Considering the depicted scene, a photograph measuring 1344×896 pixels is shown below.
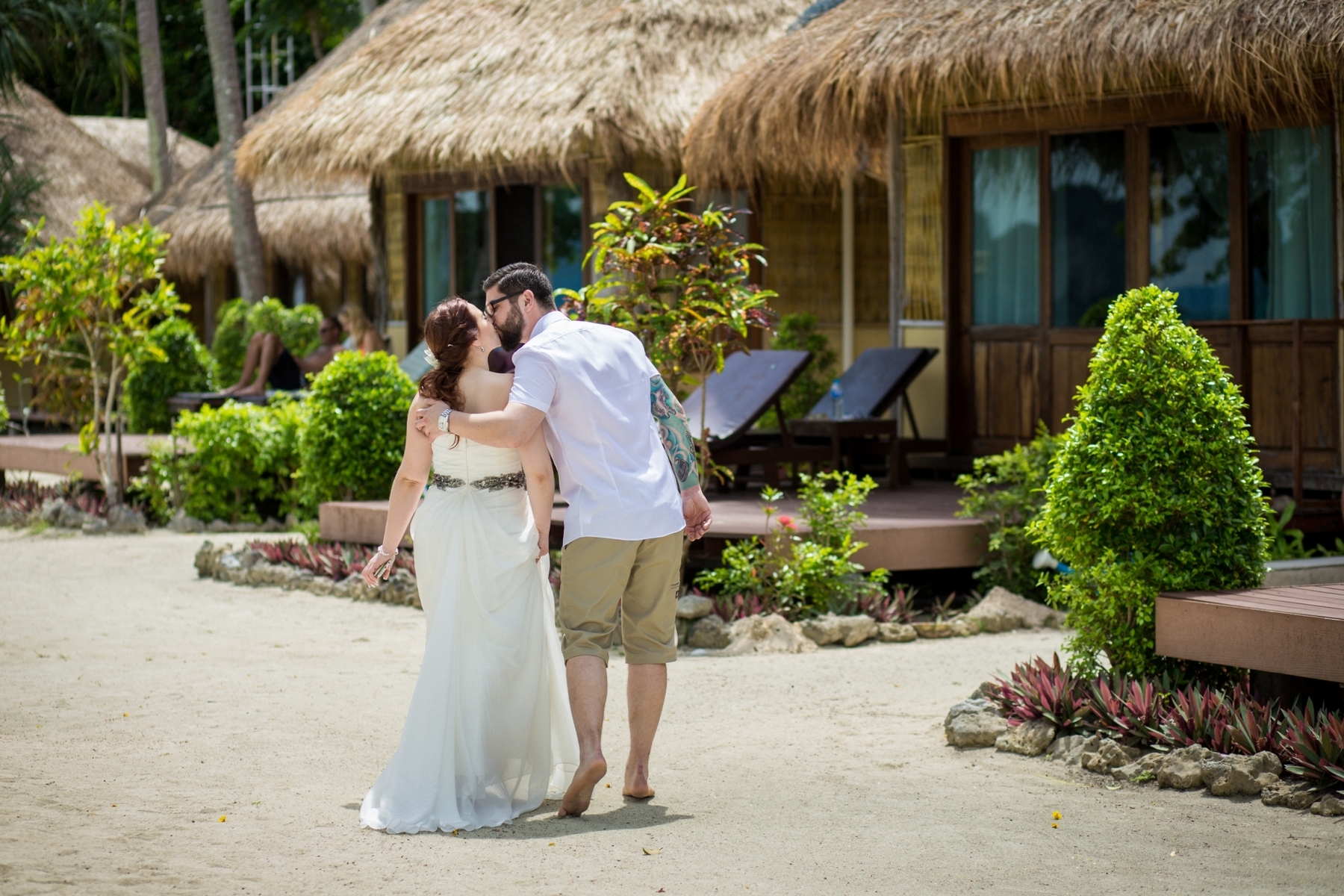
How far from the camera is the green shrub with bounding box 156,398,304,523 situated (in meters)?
10.6

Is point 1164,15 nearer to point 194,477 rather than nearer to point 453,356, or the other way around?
point 453,356

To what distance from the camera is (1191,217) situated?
364 inches

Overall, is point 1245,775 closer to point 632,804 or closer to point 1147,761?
point 1147,761

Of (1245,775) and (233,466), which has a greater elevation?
(233,466)

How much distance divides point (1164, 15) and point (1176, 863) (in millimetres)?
5677

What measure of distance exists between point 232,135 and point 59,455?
6730 millimetres

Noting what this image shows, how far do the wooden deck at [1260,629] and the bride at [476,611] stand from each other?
1.87m

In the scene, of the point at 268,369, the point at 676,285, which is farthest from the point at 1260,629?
the point at 268,369

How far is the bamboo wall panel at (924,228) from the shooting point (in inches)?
408

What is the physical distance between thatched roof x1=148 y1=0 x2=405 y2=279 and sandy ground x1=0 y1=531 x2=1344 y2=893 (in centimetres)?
1231

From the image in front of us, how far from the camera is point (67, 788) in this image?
4414 mm

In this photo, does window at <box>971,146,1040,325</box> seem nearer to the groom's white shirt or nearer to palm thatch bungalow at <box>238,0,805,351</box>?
palm thatch bungalow at <box>238,0,805,351</box>

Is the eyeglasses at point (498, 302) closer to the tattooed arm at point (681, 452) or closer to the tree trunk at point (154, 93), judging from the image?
the tattooed arm at point (681, 452)

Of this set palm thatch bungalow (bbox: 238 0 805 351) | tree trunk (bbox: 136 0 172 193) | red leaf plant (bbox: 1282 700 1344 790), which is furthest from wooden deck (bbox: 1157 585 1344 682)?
tree trunk (bbox: 136 0 172 193)
